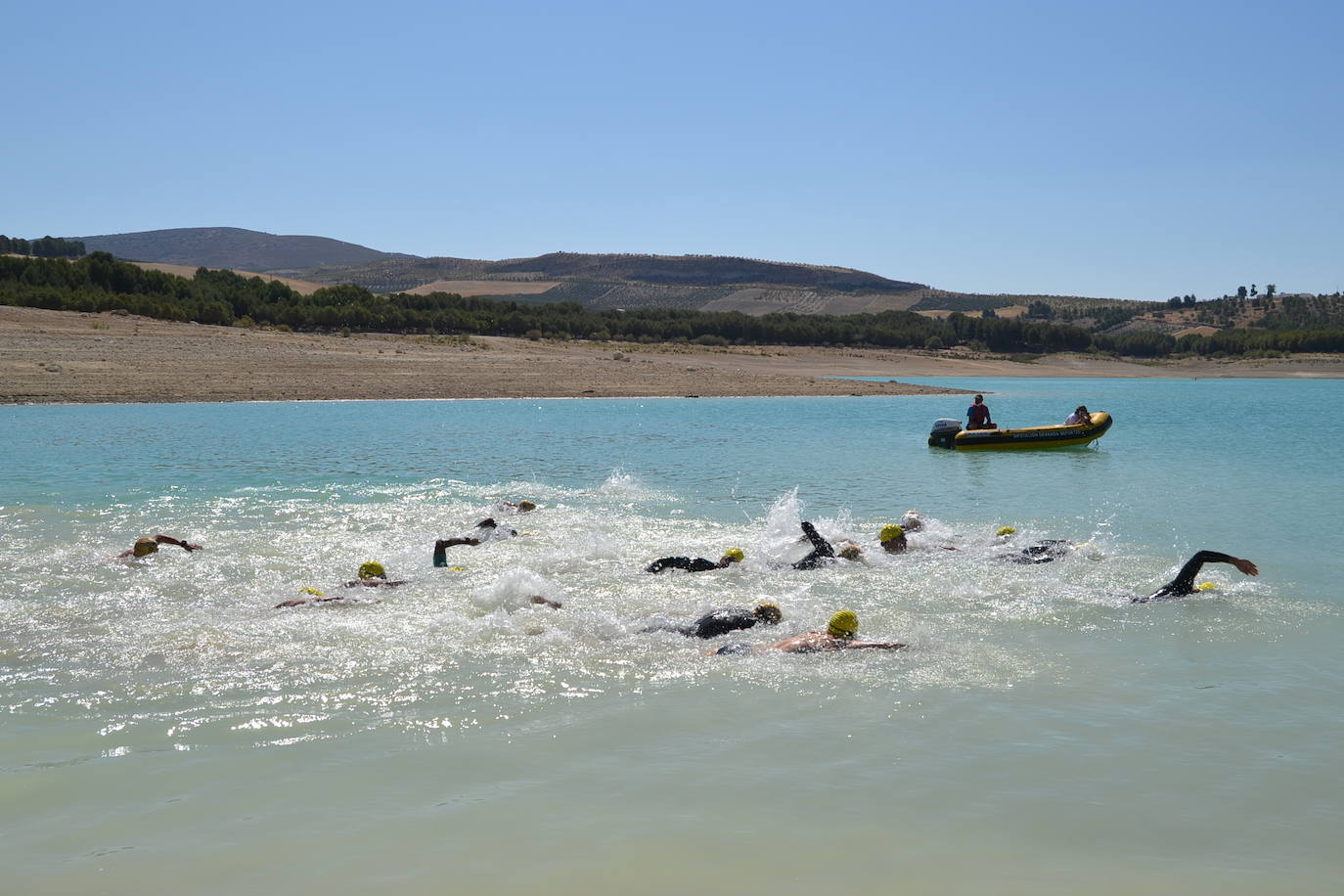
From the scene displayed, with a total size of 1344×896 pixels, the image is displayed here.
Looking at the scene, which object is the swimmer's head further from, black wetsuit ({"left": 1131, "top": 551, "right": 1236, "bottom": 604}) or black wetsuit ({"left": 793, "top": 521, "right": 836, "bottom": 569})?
black wetsuit ({"left": 1131, "top": 551, "right": 1236, "bottom": 604})

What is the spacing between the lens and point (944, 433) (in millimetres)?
24438

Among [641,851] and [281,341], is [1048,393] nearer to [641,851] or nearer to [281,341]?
[281,341]

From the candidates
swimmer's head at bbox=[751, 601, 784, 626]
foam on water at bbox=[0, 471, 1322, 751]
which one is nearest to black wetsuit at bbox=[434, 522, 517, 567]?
foam on water at bbox=[0, 471, 1322, 751]

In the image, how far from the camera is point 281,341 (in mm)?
40688

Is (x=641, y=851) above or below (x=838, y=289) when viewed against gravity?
below

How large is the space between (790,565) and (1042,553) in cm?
250

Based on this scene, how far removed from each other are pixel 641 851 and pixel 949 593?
5.61 meters

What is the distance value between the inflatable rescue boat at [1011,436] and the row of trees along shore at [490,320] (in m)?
32.3

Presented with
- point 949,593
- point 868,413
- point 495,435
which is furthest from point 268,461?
point 868,413

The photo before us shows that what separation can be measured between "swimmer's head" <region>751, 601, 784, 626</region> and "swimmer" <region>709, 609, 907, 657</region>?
54 cm

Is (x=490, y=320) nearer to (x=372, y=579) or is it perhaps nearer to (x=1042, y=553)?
(x=372, y=579)

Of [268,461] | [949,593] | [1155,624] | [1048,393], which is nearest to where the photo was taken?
[1155,624]

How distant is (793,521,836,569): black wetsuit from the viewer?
10.7 metres

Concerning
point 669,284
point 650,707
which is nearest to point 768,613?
point 650,707
